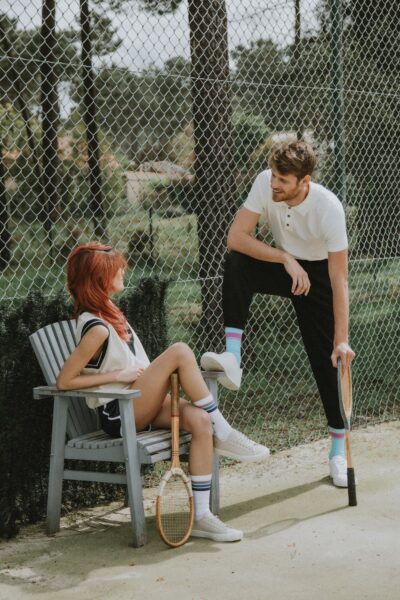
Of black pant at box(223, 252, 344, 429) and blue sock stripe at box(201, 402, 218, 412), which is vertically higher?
black pant at box(223, 252, 344, 429)

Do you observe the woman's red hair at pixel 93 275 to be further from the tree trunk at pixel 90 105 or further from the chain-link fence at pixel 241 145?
the tree trunk at pixel 90 105

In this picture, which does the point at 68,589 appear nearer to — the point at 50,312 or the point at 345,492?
the point at 50,312

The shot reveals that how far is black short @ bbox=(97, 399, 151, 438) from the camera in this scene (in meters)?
3.65

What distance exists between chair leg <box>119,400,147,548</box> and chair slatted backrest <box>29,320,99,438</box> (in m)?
0.40

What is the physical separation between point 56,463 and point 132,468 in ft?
1.37

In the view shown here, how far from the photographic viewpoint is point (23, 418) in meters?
3.88

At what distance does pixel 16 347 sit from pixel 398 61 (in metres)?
5.01

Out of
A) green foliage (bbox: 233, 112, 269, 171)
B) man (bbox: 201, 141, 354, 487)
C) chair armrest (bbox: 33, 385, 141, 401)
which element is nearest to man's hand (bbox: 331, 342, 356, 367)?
man (bbox: 201, 141, 354, 487)

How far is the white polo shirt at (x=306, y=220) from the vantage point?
13.6ft

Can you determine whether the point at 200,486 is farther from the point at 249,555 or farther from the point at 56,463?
the point at 56,463

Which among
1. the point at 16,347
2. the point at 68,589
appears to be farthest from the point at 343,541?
the point at 16,347

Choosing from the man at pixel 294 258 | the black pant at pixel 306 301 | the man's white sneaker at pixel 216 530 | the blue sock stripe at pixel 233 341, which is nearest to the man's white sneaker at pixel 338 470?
the man at pixel 294 258

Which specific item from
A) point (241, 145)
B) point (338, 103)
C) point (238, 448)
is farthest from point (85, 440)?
point (241, 145)

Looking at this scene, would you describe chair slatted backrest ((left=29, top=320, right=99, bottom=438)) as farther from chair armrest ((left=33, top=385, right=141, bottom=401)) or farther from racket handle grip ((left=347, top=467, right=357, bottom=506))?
racket handle grip ((left=347, top=467, right=357, bottom=506))
